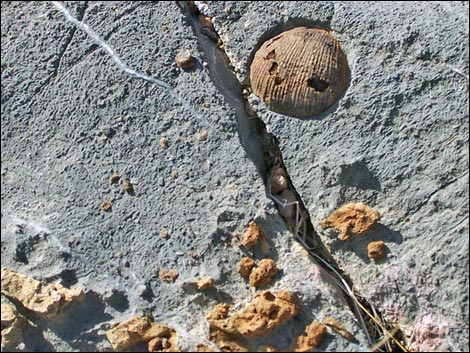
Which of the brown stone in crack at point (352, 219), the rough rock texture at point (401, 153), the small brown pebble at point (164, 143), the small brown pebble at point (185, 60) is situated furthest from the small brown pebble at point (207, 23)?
the brown stone in crack at point (352, 219)

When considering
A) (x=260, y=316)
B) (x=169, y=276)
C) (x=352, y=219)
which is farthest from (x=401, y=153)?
(x=169, y=276)

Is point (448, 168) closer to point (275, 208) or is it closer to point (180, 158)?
point (275, 208)

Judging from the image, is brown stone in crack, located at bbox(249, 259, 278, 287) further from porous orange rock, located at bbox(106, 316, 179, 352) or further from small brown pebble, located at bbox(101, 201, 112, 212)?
small brown pebble, located at bbox(101, 201, 112, 212)

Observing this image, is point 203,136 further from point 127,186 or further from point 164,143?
point 127,186

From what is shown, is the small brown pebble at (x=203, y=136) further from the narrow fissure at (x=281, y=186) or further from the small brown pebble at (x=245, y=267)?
the small brown pebble at (x=245, y=267)

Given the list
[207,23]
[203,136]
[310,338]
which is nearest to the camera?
[310,338]

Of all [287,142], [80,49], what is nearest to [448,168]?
[287,142]

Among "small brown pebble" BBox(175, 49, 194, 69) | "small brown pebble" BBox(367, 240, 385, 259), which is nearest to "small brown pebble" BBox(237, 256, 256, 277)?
"small brown pebble" BBox(367, 240, 385, 259)

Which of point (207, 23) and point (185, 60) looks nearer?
point (185, 60)
